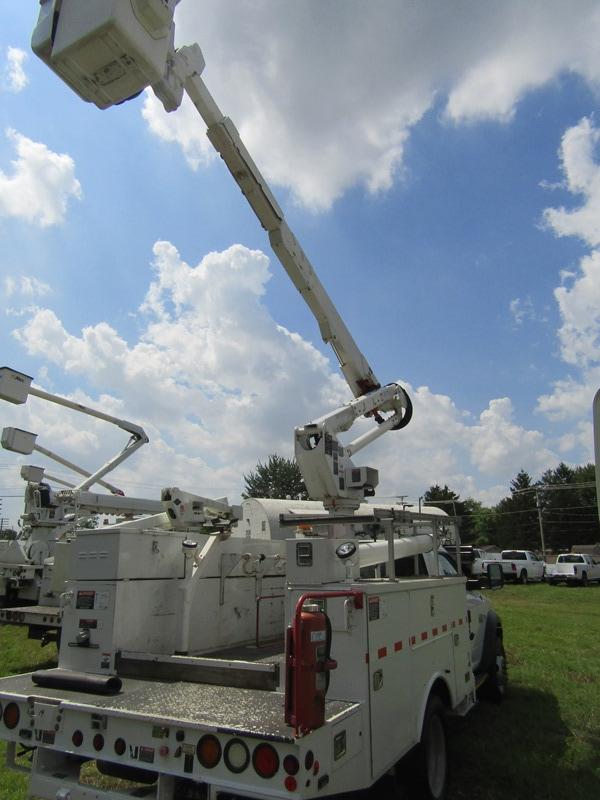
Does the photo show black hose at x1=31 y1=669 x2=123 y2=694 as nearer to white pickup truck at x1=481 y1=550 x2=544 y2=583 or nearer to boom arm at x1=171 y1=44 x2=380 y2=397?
boom arm at x1=171 y1=44 x2=380 y2=397

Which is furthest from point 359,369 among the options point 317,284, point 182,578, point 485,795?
point 485,795

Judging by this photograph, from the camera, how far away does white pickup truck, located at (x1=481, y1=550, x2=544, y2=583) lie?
108 ft

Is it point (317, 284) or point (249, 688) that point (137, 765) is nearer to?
point (249, 688)

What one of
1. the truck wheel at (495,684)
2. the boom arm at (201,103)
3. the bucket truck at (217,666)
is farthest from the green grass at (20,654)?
the truck wheel at (495,684)

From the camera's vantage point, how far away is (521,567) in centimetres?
3331

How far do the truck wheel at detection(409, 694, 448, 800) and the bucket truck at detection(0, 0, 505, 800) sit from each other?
2 cm

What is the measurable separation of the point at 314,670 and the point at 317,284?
7.05 metres

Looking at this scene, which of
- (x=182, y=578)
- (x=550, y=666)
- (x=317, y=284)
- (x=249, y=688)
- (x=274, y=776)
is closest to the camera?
(x=274, y=776)

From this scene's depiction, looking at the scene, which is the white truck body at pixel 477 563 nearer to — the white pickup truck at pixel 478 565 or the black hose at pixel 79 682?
the white pickup truck at pixel 478 565

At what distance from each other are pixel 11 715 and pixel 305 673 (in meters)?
2.40

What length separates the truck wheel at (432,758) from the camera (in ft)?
14.5

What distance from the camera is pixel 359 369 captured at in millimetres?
9789

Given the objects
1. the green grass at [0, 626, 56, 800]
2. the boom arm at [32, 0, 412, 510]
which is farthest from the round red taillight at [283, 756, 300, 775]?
the boom arm at [32, 0, 412, 510]

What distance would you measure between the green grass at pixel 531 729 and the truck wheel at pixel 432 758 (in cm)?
45
